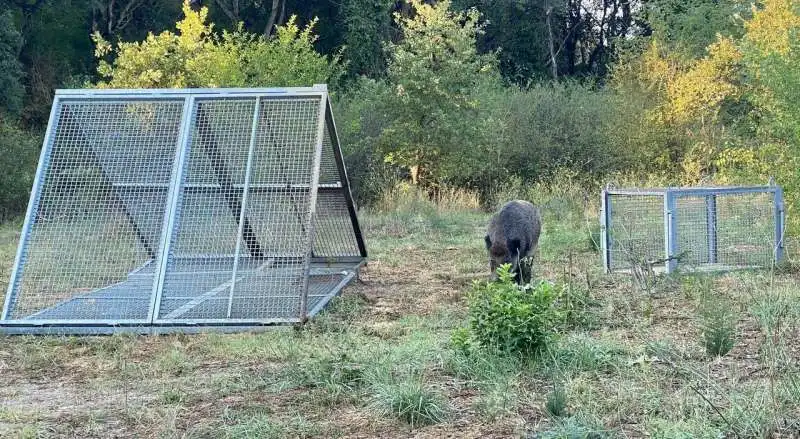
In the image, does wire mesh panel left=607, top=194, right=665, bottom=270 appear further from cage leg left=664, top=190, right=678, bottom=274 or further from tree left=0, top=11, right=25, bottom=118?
tree left=0, top=11, right=25, bottom=118

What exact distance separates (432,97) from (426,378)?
1501cm

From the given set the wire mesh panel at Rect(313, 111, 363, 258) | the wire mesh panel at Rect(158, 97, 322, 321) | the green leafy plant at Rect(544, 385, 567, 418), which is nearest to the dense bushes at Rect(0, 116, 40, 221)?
the wire mesh panel at Rect(313, 111, 363, 258)

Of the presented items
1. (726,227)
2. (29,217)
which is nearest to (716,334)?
(726,227)

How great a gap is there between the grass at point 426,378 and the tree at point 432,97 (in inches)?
461

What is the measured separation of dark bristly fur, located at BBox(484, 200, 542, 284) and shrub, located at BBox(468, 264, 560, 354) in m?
2.38

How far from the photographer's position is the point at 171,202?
771 cm

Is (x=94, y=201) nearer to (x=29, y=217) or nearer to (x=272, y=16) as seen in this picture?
(x=29, y=217)

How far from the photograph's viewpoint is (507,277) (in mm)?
5633

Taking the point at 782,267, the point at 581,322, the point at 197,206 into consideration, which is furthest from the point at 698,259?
the point at 197,206

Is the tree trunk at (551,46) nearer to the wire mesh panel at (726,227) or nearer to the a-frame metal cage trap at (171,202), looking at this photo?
the wire mesh panel at (726,227)

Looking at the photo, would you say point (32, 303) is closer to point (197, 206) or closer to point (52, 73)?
point (197, 206)

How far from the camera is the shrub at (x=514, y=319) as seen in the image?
5.34m

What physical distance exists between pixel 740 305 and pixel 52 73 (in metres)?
29.4

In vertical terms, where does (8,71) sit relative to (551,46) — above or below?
below
